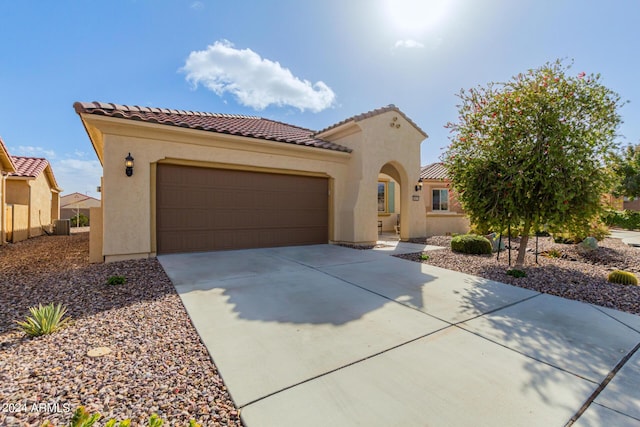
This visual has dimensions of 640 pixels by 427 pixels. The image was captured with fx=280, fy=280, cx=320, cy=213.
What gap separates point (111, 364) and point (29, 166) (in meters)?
19.3

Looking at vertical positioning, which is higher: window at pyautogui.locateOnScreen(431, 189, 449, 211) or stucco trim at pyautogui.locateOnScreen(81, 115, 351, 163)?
stucco trim at pyautogui.locateOnScreen(81, 115, 351, 163)

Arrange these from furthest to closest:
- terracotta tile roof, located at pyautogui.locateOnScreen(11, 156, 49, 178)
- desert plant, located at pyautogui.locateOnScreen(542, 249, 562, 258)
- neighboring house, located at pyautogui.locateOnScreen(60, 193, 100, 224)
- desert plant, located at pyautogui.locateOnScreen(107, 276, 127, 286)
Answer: neighboring house, located at pyautogui.locateOnScreen(60, 193, 100, 224)
terracotta tile roof, located at pyautogui.locateOnScreen(11, 156, 49, 178)
desert plant, located at pyautogui.locateOnScreen(542, 249, 562, 258)
desert plant, located at pyautogui.locateOnScreen(107, 276, 127, 286)

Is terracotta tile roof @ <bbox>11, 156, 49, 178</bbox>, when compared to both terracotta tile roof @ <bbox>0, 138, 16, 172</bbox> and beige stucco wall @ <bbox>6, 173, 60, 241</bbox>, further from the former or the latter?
terracotta tile roof @ <bbox>0, 138, 16, 172</bbox>

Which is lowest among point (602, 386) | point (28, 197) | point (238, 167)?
point (602, 386)

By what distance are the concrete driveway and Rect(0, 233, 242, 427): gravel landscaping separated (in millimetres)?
224

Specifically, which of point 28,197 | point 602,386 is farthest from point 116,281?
point 28,197

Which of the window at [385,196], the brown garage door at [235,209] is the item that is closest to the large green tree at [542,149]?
→ the brown garage door at [235,209]

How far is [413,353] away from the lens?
9.61ft

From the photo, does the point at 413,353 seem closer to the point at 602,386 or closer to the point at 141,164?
the point at 602,386

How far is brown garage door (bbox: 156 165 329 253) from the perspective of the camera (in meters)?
8.19

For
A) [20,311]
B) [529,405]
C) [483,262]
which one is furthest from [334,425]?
[483,262]

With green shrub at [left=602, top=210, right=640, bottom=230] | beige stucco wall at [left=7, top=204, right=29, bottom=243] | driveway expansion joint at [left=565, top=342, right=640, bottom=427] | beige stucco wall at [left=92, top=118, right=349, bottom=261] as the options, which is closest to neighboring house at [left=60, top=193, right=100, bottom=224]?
beige stucco wall at [left=7, top=204, right=29, bottom=243]

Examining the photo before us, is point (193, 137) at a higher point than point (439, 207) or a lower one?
higher

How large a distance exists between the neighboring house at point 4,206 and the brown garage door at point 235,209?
8497mm
